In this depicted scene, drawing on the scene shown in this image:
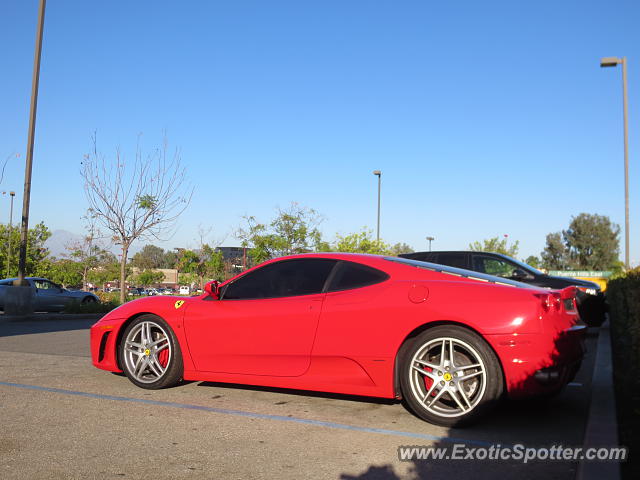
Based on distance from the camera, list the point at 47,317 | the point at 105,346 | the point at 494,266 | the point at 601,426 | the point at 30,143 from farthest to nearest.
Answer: the point at 47,317 → the point at 30,143 → the point at 494,266 → the point at 105,346 → the point at 601,426

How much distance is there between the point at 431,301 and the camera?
4504mm

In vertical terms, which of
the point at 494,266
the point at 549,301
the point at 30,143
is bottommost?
the point at 549,301

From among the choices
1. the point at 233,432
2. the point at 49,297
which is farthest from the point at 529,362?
the point at 49,297

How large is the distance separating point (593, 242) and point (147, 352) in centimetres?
9373

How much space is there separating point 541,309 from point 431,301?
30.7 inches

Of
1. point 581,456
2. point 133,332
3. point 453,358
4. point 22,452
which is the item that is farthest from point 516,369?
point 133,332

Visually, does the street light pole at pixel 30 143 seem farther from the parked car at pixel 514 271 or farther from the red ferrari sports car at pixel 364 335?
the red ferrari sports car at pixel 364 335

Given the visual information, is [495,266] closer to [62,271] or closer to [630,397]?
[630,397]

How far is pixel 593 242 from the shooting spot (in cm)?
8919

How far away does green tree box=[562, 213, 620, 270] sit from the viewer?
8744 centimetres

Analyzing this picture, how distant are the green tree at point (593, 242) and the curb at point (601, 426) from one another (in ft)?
290

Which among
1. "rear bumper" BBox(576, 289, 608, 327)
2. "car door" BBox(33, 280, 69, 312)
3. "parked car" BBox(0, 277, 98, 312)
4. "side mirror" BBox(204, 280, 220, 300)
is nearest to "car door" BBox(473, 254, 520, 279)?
"rear bumper" BBox(576, 289, 608, 327)

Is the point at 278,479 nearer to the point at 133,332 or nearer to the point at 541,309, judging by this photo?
the point at 541,309

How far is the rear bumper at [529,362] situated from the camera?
412 cm
